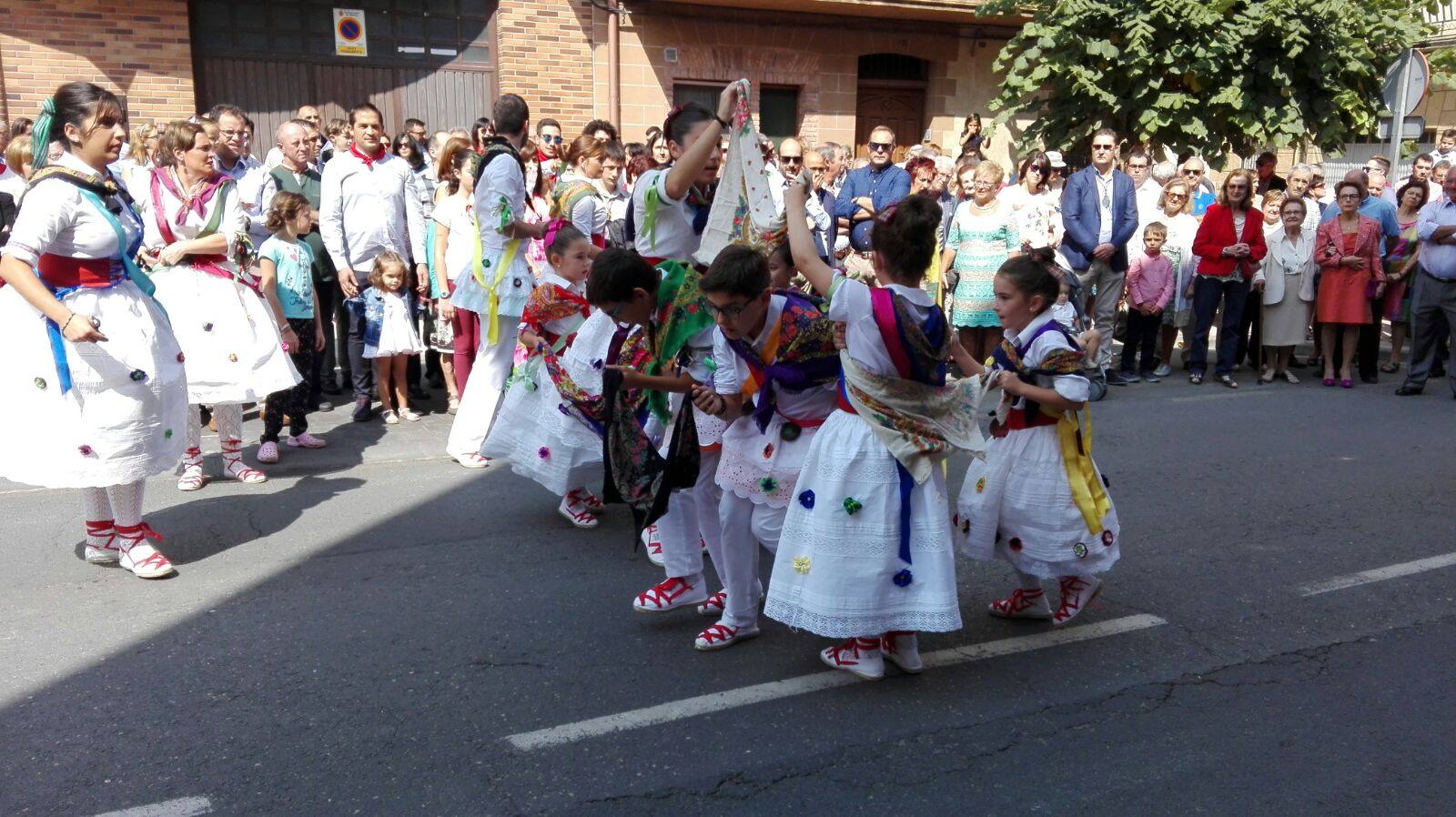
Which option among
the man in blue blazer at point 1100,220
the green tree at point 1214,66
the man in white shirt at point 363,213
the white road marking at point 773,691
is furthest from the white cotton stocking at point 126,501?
the green tree at point 1214,66

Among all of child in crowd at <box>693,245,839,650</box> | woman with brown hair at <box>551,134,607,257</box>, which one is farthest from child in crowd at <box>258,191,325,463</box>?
child in crowd at <box>693,245,839,650</box>

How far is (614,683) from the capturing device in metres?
4.13

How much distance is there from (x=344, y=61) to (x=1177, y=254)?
9879 millimetres

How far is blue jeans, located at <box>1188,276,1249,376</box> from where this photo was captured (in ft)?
35.4

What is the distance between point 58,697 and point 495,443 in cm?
248

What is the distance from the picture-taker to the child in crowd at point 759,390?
390cm

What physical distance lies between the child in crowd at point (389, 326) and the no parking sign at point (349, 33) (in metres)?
6.93

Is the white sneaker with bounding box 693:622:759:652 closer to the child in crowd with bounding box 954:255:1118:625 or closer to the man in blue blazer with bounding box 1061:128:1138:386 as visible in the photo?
the child in crowd with bounding box 954:255:1118:625

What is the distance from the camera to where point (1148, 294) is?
10664 mm

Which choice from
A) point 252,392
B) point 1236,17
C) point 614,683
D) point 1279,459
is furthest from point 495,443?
point 1236,17

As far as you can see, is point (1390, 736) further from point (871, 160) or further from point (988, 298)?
point (871, 160)

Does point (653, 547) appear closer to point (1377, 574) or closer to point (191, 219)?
point (191, 219)

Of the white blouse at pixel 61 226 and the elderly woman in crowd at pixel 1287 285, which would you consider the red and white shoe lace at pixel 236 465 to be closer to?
the white blouse at pixel 61 226

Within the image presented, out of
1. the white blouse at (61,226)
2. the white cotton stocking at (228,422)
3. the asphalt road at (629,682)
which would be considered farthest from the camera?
the white cotton stocking at (228,422)
